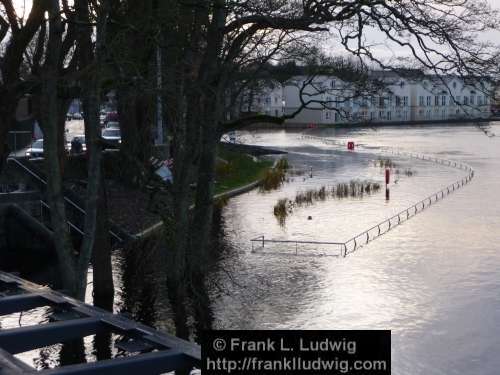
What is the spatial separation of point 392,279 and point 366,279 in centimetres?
93

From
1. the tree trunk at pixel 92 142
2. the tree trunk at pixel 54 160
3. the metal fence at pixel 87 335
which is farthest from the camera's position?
the tree trunk at pixel 54 160

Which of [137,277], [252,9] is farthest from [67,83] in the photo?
[137,277]

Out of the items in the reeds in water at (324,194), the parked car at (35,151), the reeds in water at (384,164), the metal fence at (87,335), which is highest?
the parked car at (35,151)

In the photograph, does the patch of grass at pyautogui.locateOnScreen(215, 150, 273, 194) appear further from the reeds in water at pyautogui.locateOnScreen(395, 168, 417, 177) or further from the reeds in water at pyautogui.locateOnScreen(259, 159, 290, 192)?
the reeds in water at pyautogui.locateOnScreen(395, 168, 417, 177)

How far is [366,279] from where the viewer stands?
83.3 ft

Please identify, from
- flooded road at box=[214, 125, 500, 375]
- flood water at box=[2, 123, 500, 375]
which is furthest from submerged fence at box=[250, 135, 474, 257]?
flooded road at box=[214, 125, 500, 375]

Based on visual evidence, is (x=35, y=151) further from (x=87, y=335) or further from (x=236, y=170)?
(x=87, y=335)

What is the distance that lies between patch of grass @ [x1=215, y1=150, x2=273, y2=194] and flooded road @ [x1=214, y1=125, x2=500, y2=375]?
552 centimetres

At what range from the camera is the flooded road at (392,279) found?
18797 mm

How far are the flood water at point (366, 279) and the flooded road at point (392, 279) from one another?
42mm

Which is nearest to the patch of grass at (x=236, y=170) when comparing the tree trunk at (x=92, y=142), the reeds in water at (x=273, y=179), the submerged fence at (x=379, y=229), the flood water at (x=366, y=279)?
the reeds in water at (x=273, y=179)

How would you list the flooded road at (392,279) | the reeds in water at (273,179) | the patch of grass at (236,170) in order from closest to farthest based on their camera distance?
1. the flooded road at (392,279)
2. the patch of grass at (236,170)
3. the reeds in water at (273,179)

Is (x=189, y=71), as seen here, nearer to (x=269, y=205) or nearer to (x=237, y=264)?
(x=237, y=264)

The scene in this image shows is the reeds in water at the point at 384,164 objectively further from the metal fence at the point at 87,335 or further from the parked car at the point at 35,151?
the metal fence at the point at 87,335
